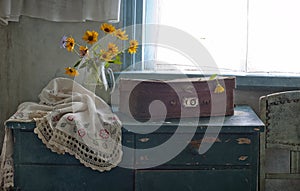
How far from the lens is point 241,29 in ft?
7.80

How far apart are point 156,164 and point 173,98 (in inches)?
11.2

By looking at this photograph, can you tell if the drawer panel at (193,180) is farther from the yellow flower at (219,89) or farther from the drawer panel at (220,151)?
the yellow flower at (219,89)

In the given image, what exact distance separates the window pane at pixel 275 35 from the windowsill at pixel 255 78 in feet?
0.20

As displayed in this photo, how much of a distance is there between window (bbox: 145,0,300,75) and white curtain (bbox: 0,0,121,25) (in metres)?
0.20

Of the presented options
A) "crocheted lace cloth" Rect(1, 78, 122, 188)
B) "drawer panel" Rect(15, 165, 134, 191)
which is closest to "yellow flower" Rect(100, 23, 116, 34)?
"crocheted lace cloth" Rect(1, 78, 122, 188)

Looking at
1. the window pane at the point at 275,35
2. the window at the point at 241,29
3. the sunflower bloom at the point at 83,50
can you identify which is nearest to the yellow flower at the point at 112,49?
the sunflower bloom at the point at 83,50

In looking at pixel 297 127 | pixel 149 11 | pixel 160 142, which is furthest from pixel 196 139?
pixel 149 11

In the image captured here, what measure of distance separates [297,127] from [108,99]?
937 mm

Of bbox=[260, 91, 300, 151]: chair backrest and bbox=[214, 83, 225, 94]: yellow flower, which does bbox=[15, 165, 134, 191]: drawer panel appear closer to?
bbox=[214, 83, 225, 94]: yellow flower

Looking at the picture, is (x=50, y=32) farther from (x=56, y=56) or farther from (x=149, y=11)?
(x=149, y=11)

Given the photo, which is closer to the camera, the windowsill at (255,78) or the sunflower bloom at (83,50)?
the sunflower bloom at (83,50)

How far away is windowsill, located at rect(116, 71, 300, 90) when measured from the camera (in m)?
2.34

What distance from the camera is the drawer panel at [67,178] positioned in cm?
194

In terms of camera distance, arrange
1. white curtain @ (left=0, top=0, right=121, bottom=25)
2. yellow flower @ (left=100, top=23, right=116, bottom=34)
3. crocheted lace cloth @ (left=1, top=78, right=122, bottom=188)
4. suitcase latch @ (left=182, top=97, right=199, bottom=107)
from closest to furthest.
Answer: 1. crocheted lace cloth @ (left=1, top=78, right=122, bottom=188)
2. suitcase latch @ (left=182, top=97, right=199, bottom=107)
3. yellow flower @ (left=100, top=23, right=116, bottom=34)
4. white curtain @ (left=0, top=0, right=121, bottom=25)
